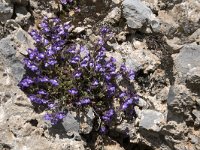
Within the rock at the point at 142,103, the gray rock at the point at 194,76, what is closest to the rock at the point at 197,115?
the gray rock at the point at 194,76

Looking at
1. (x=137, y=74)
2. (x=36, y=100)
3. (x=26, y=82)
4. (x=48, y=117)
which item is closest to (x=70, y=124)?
(x=48, y=117)

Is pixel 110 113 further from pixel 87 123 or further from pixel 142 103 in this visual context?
pixel 142 103

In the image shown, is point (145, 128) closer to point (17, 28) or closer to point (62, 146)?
point (62, 146)

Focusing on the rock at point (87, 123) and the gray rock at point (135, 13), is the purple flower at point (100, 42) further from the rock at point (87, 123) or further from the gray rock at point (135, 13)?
the rock at point (87, 123)

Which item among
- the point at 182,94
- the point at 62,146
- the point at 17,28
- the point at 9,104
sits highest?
the point at 17,28

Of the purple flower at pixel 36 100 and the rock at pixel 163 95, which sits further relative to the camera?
the rock at pixel 163 95

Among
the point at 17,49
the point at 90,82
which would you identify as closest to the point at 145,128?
the point at 90,82
